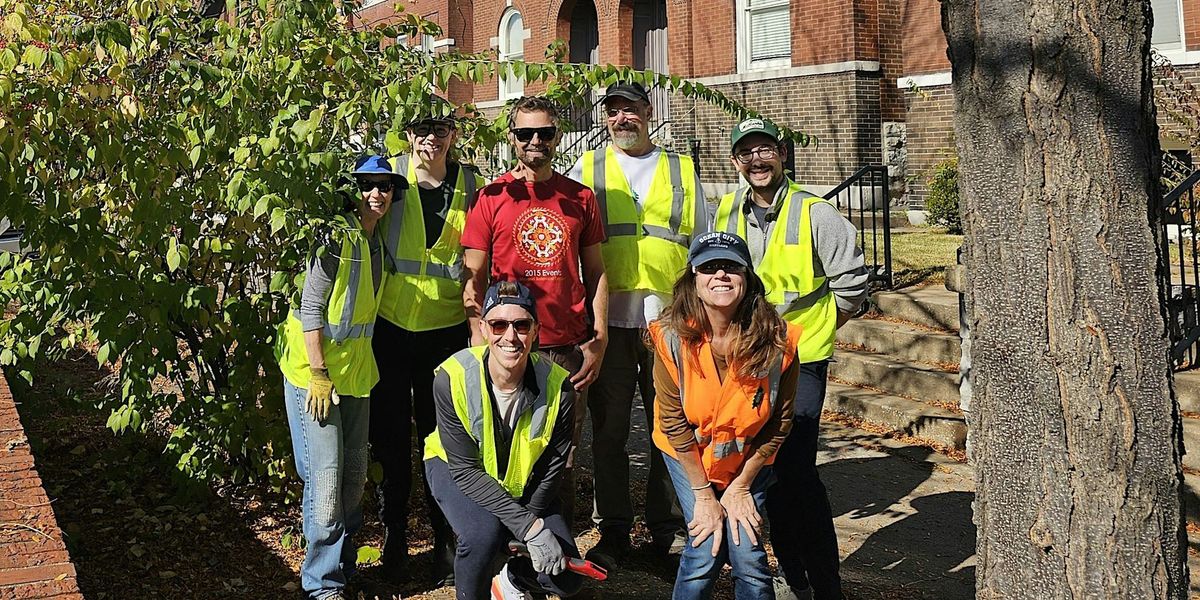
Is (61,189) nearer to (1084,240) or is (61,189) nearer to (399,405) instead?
(399,405)

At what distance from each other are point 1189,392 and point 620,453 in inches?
139

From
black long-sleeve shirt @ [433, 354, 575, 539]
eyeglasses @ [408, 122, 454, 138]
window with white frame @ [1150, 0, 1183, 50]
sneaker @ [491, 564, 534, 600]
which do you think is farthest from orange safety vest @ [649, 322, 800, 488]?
window with white frame @ [1150, 0, 1183, 50]

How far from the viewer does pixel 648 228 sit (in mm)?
5000

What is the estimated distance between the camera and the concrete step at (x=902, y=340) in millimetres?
8219

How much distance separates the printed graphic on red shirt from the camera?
472 cm

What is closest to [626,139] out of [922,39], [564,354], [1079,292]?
[564,354]

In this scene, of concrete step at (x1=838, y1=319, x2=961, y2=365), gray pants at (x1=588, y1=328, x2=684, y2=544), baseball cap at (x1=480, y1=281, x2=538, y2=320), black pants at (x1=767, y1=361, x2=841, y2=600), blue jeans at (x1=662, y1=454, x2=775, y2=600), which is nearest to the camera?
blue jeans at (x1=662, y1=454, x2=775, y2=600)

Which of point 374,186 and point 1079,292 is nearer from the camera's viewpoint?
point 1079,292

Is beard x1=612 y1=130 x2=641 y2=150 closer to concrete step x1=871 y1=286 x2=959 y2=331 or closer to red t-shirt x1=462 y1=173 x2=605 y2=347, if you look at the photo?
red t-shirt x1=462 y1=173 x2=605 y2=347

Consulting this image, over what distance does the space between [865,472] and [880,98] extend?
996 centimetres

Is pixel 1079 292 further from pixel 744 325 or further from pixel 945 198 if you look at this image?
pixel 945 198

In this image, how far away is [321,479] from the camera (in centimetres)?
449

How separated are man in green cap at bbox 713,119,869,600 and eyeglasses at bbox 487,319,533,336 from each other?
1.03 meters

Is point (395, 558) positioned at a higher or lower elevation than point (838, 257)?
lower
